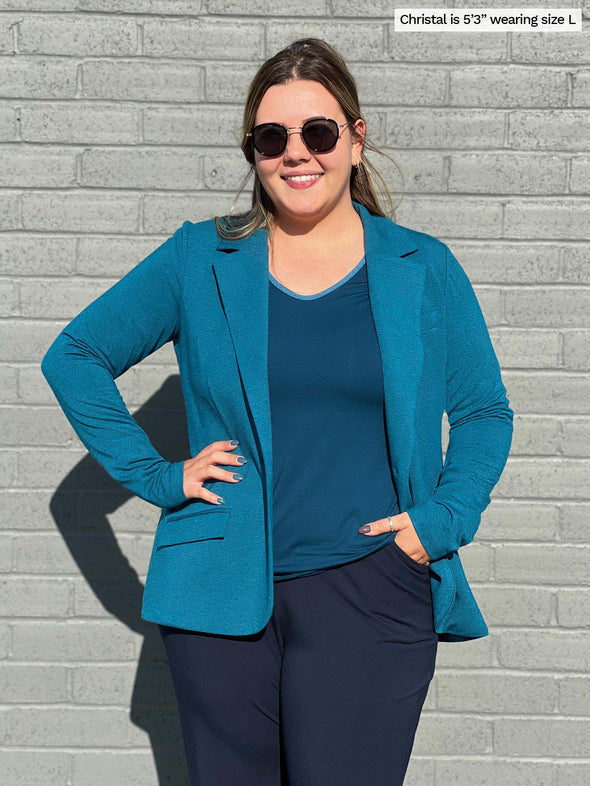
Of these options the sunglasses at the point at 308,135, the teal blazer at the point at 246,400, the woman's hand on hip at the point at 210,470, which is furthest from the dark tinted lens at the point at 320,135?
the woman's hand on hip at the point at 210,470

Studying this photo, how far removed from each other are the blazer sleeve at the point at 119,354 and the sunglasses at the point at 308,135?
0.27 m

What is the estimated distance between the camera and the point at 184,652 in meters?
2.00

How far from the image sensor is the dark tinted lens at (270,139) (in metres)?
2.04

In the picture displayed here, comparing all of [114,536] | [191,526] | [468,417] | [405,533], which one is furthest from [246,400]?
[114,536]

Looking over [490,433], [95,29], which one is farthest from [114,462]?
[95,29]

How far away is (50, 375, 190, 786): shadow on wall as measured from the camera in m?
3.12

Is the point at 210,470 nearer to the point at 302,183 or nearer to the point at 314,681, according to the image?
the point at 314,681

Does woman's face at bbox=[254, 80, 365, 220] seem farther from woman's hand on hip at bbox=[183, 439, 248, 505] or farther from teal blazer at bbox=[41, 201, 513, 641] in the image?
woman's hand on hip at bbox=[183, 439, 248, 505]

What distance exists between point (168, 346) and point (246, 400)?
120 centimetres

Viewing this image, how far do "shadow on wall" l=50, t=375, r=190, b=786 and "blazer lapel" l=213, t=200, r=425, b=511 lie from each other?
3.62ft

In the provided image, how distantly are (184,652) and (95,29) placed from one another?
200 cm

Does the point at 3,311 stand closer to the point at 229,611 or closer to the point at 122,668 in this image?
the point at 122,668

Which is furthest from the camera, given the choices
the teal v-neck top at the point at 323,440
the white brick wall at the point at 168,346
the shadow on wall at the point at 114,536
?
the shadow on wall at the point at 114,536

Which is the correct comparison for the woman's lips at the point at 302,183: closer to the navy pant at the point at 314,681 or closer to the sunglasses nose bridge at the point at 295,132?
the sunglasses nose bridge at the point at 295,132
